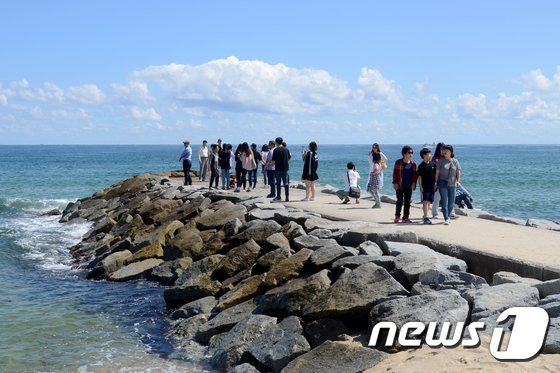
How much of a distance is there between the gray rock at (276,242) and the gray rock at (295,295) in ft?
6.48

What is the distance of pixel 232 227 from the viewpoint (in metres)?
13.7

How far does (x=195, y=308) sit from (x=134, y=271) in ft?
12.0

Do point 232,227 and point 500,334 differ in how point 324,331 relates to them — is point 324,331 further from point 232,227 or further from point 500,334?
point 232,227

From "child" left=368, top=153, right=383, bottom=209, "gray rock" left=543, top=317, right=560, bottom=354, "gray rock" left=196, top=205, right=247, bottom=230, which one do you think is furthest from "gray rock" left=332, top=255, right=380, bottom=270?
"child" left=368, top=153, right=383, bottom=209

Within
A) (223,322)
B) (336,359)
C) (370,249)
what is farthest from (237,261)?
(336,359)

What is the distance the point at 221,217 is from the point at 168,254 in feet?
5.88

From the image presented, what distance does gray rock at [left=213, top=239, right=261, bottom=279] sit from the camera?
11539mm

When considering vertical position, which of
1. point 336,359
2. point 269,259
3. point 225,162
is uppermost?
point 225,162

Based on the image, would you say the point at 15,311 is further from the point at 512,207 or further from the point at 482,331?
the point at 512,207

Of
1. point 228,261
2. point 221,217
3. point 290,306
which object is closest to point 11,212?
point 221,217

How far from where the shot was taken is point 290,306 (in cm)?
868

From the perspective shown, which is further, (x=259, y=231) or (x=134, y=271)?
(x=134, y=271)

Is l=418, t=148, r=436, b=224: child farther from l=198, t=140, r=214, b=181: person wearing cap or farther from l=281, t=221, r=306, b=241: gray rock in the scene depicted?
l=198, t=140, r=214, b=181: person wearing cap

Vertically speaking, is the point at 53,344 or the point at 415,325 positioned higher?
the point at 415,325
